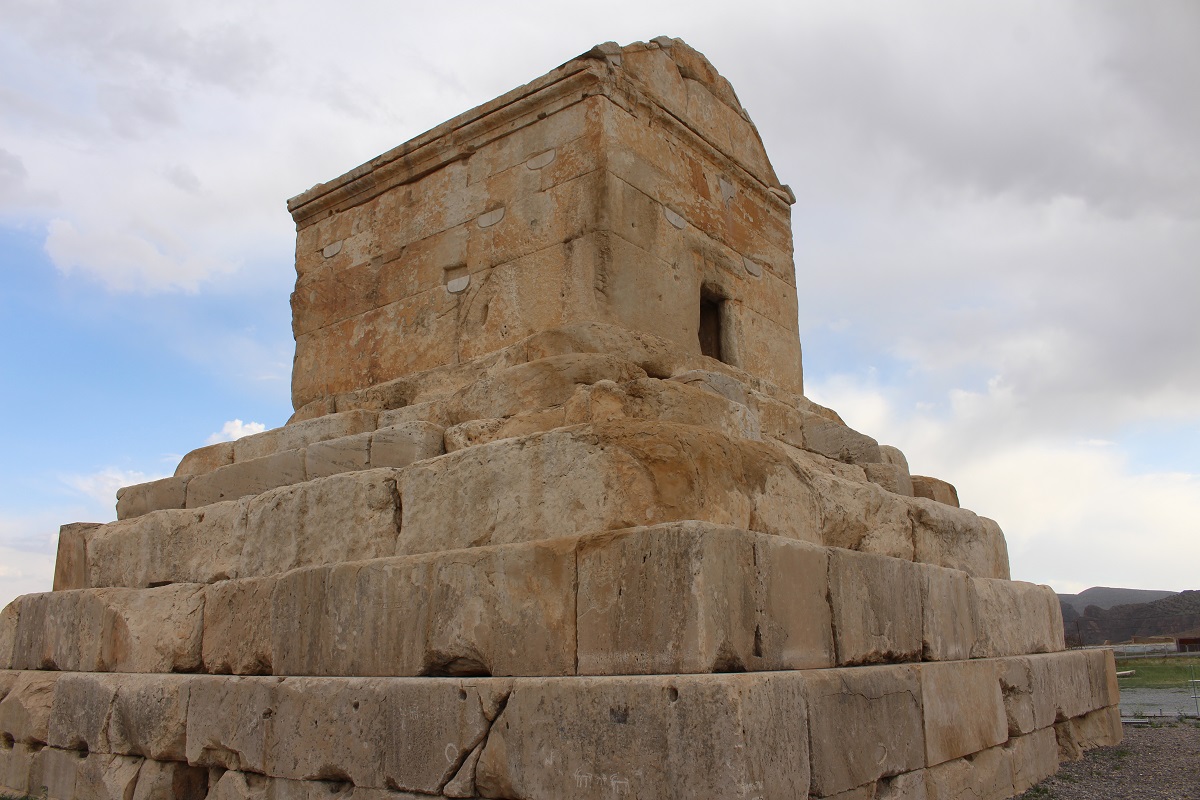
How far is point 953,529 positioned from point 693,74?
3407 millimetres

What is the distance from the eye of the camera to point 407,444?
15.4 ft

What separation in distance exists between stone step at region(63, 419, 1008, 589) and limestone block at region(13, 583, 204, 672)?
15 cm

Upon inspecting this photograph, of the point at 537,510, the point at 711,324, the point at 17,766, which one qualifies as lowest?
the point at 17,766

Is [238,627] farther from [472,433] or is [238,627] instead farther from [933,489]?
[933,489]

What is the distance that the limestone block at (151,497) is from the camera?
228 inches

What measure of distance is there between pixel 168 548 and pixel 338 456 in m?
1.22

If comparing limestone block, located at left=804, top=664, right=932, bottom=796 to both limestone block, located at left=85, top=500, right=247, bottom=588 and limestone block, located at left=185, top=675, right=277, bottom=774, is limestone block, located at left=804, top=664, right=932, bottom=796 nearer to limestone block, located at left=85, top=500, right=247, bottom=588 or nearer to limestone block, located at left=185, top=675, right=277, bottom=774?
limestone block, located at left=185, top=675, right=277, bottom=774

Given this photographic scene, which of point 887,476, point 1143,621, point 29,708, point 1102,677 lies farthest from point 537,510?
point 1143,621

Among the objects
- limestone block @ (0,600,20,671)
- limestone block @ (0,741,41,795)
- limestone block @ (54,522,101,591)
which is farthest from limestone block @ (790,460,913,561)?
limestone block @ (0,600,20,671)

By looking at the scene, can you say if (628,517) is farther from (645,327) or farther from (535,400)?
(645,327)

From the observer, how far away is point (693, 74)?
6.49 metres

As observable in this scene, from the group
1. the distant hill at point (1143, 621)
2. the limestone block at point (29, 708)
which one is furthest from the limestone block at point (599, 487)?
the distant hill at point (1143, 621)

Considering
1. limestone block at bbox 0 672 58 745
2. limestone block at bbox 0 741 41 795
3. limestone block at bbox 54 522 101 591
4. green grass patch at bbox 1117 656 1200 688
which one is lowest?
green grass patch at bbox 1117 656 1200 688

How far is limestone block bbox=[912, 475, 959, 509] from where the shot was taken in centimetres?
604
